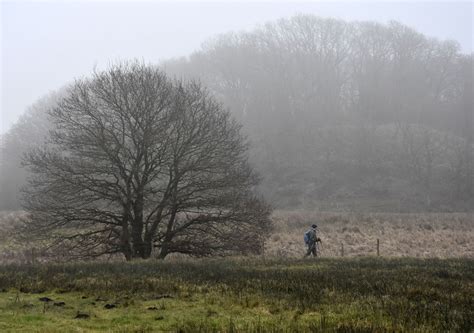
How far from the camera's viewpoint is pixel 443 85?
98.3 metres

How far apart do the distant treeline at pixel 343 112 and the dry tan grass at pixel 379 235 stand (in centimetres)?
1977


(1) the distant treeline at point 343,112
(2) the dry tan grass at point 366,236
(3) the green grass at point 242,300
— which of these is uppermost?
(1) the distant treeline at point 343,112

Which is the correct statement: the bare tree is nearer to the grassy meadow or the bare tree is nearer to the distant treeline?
the grassy meadow

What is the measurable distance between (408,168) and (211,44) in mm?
48228

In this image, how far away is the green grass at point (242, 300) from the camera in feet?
27.5

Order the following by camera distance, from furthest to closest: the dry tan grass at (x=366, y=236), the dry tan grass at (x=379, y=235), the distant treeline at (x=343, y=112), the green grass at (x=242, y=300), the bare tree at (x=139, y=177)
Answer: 1. the distant treeline at (x=343, y=112)
2. the dry tan grass at (x=379, y=235)
3. the dry tan grass at (x=366, y=236)
4. the bare tree at (x=139, y=177)
5. the green grass at (x=242, y=300)

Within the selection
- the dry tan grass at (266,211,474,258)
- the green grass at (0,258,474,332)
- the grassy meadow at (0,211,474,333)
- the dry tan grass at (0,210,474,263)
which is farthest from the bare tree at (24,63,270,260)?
the green grass at (0,258,474,332)

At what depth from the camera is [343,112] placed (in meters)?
94.3

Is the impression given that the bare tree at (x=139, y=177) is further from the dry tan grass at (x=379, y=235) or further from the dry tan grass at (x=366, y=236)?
the dry tan grass at (x=379, y=235)

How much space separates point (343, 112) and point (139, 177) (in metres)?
73.7

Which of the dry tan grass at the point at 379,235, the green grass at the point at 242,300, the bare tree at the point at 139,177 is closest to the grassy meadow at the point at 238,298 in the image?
the green grass at the point at 242,300

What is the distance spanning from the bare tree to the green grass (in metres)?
8.76

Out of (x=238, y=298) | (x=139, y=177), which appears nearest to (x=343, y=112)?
(x=139, y=177)

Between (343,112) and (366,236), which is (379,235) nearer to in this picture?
(366,236)
